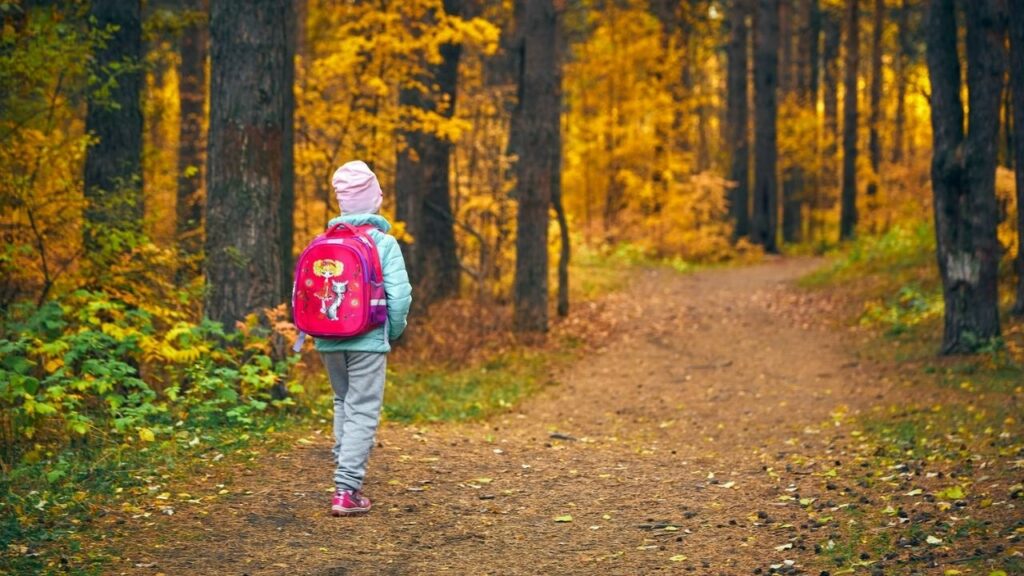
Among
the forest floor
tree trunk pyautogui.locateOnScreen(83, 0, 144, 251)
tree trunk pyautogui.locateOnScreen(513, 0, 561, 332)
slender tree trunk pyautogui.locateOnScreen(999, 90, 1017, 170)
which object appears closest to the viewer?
the forest floor

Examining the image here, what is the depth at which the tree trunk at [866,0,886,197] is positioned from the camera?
30547 millimetres

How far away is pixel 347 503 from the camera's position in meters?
6.25

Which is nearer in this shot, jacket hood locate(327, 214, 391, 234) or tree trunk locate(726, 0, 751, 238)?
jacket hood locate(327, 214, 391, 234)

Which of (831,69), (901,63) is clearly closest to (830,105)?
(831,69)

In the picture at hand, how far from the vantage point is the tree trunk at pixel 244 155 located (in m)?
8.68

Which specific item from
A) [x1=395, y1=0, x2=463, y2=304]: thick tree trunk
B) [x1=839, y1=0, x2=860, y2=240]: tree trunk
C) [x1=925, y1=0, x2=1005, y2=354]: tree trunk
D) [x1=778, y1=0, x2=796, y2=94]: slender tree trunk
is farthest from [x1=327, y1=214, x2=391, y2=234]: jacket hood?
[x1=778, y1=0, x2=796, y2=94]: slender tree trunk

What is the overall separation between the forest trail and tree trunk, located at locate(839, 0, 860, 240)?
18787 mm

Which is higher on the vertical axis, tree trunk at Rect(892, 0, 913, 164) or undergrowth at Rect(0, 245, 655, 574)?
tree trunk at Rect(892, 0, 913, 164)

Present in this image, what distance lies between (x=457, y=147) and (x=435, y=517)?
39.2ft

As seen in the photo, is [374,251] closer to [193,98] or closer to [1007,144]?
[193,98]

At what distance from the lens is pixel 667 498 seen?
7.18 meters

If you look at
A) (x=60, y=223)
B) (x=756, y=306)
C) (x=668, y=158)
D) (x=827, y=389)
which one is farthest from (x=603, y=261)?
(x=60, y=223)

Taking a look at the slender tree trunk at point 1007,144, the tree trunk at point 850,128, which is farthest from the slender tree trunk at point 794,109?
the slender tree trunk at point 1007,144

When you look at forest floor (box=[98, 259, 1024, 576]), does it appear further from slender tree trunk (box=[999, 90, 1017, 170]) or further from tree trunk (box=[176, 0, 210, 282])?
tree trunk (box=[176, 0, 210, 282])
